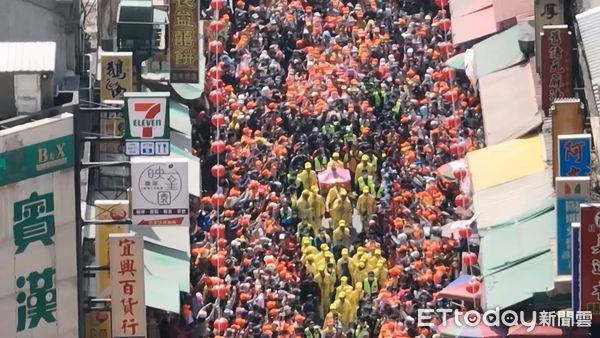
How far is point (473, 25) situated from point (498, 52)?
2.69 meters

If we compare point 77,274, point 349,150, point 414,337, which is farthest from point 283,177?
point 77,274

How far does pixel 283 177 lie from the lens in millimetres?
73438

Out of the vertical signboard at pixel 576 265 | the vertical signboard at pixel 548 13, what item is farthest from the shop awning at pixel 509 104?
the vertical signboard at pixel 576 265

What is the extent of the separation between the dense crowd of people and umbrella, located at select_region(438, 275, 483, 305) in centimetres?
44

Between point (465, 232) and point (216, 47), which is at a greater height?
point (216, 47)

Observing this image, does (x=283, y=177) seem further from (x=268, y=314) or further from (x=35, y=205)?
(x=35, y=205)

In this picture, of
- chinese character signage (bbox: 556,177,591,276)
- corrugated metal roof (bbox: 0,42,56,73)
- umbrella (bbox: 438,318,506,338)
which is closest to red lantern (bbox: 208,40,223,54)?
umbrella (bbox: 438,318,506,338)

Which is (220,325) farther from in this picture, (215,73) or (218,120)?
(215,73)

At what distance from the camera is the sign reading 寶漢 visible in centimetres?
6397

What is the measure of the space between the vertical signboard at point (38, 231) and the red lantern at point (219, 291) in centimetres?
740

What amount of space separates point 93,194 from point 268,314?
5553 mm

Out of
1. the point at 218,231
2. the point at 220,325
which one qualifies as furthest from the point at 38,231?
the point at 218,231

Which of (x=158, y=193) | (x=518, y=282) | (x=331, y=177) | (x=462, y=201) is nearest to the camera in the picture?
(x=158, y=193)

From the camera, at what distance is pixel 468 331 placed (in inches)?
2579
